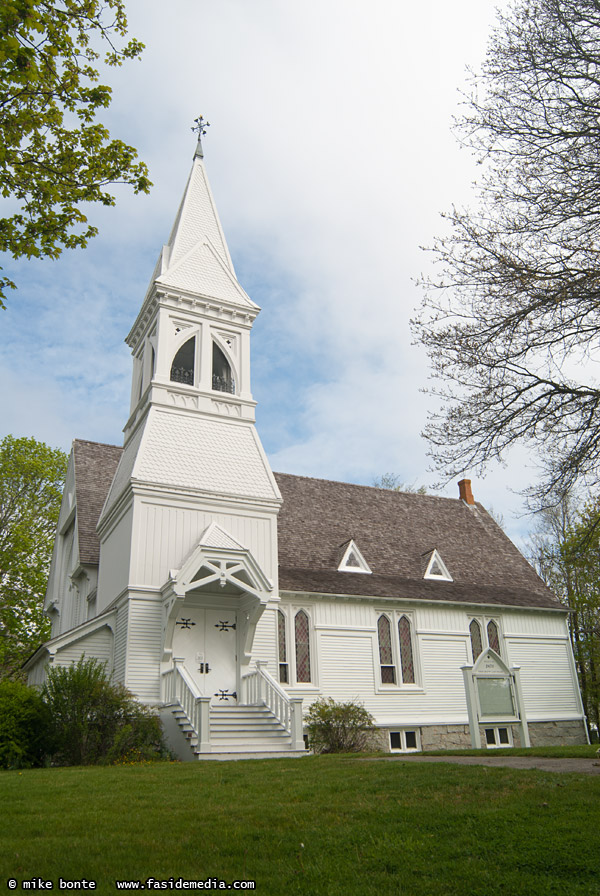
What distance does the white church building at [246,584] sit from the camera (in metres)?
18.3

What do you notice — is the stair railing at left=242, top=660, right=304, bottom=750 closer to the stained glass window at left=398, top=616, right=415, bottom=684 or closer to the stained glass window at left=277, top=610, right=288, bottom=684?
the stained glass window at left=277, top=610, right=288, bottom=684

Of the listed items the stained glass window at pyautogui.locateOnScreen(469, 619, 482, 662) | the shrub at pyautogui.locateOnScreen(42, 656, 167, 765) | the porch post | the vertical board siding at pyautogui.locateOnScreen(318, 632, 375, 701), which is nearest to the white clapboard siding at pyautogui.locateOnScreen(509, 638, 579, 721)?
the stained glass window at pyautogui.locateOnScreen(469, 619, 482, 662)

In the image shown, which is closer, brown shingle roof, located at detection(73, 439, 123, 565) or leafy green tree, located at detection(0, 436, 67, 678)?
brown shingle roof, located at detection(73, 439, 123, 565)

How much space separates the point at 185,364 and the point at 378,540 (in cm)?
978

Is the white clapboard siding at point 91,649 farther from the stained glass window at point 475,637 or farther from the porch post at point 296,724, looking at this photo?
the stained glass window at point 475,637

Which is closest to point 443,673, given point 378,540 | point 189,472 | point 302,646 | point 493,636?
point 493,636

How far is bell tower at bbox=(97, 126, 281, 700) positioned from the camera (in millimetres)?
18797

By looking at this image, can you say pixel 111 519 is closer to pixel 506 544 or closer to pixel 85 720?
pixel 85 720

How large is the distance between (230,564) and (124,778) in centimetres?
810

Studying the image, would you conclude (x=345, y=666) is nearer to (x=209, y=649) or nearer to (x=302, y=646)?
(x=302, y=646)

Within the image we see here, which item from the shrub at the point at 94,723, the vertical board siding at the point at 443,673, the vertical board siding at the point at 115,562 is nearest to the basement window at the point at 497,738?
the vertical board siding at the point at 443,673

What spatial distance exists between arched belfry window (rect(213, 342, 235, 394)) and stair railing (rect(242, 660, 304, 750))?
8.49 m

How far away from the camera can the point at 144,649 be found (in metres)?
18.3

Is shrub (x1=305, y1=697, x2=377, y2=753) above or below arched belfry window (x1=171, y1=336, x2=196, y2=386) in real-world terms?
below
